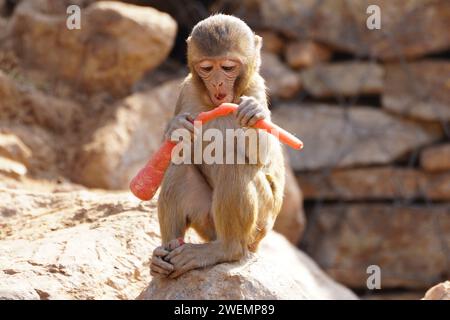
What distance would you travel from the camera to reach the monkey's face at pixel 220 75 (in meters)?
5.67

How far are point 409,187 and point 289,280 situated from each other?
658 centimetres

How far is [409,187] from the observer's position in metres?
11.9

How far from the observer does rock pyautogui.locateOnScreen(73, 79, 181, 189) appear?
970 centimetres

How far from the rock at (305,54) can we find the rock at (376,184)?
61.7 inches

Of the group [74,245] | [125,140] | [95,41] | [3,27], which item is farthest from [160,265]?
[3,27]

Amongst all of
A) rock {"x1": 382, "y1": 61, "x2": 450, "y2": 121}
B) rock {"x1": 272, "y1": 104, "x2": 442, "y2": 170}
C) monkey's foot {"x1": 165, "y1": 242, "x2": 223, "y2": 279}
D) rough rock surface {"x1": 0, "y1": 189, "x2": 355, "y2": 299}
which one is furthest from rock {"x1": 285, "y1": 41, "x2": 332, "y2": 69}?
monkey's foot {"x1": 165, "y1": 242, "x2": 223, "y2": 279}

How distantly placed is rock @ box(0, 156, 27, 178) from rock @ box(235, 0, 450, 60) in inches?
172

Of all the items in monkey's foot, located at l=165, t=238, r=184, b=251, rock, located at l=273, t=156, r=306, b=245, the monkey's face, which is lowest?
rock, located at l=273, t=156, r=306, b=245

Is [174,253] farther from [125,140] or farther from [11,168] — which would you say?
[125,140]

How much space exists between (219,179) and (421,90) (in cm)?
699

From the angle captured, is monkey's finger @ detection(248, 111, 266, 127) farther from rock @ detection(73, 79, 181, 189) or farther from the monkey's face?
rock @ detection(73, 79, 181, 189)

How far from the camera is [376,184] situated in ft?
39.2
